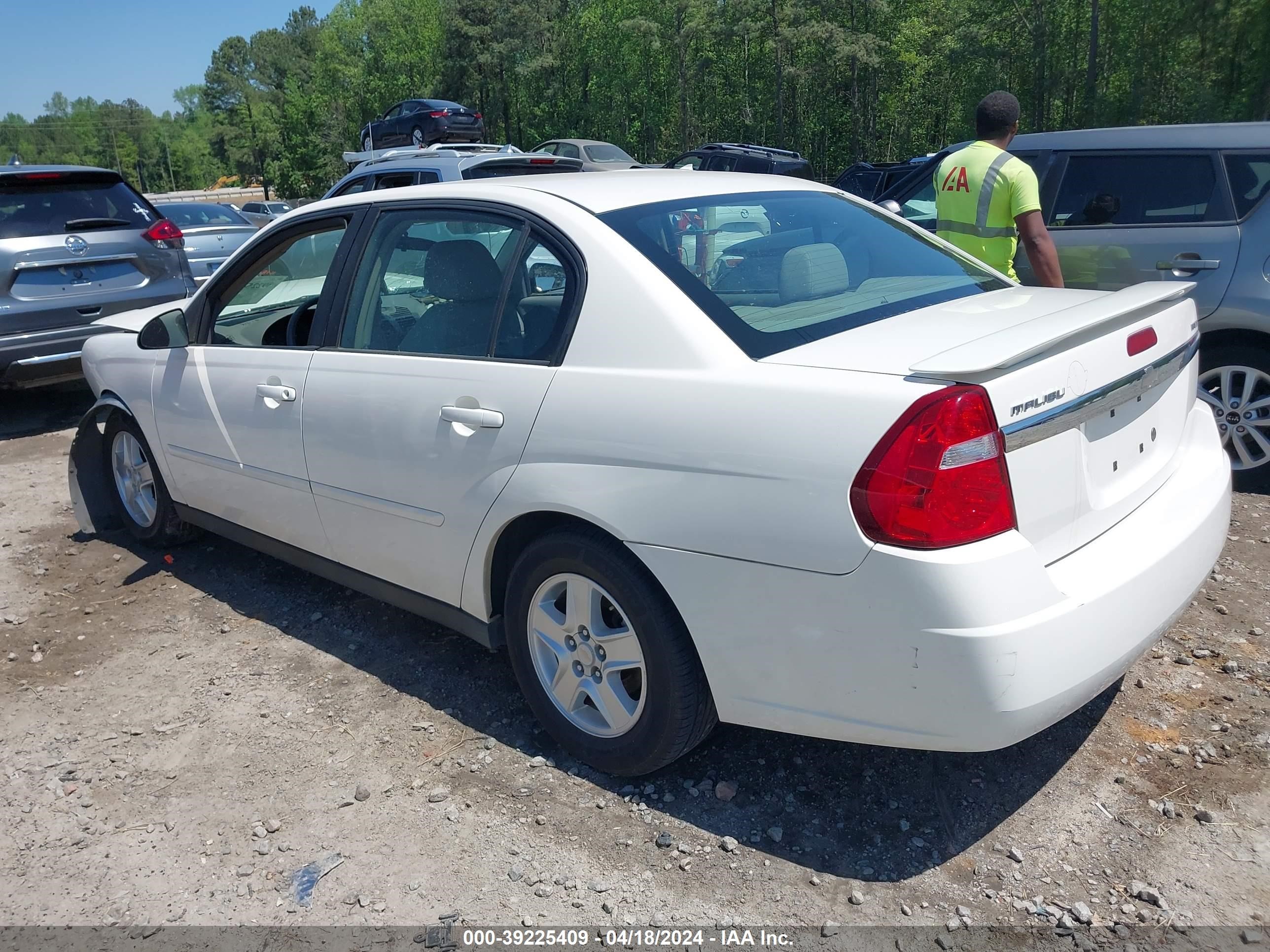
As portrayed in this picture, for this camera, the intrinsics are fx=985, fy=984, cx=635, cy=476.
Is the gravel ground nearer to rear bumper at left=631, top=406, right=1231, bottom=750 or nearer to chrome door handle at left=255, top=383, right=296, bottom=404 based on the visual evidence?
rear bumper at left=631, top=406, right=1231, bottom=750

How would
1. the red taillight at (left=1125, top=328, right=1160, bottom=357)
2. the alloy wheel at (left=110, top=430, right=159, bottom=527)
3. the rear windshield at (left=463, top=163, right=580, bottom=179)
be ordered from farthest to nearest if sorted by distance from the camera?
1. the rear windshield at (left=463, top=163, right=580, bottom=179)
2. the alloy wheel at (left=110, top=430, right=159, bottom=527)
3. the red taillight at (left=1125, top=328, right=1160, bottom=357)

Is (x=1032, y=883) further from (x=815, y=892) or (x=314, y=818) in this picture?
(x=314, y=818)

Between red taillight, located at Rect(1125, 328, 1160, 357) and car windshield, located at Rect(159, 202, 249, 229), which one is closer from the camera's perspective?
red taillight, located at Rect(1125, 328, 1160, 357)

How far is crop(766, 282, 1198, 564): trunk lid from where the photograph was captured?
2.24m

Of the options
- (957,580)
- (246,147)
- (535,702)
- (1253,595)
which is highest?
(246,147)

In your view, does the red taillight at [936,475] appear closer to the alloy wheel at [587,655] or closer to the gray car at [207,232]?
the alloy wheel at [587,655]

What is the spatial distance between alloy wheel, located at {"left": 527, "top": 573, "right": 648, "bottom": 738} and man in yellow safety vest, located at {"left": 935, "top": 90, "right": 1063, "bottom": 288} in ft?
9.51

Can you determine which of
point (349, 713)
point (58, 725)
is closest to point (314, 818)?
point (349, 713)

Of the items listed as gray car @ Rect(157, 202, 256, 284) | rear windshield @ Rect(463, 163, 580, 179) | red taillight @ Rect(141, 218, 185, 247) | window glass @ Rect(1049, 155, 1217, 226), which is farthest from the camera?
gray car @ Rect(157, 202, 256, 284)

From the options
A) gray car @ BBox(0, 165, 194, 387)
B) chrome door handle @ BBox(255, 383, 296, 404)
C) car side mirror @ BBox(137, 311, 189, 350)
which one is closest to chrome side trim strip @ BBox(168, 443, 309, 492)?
chrome door handle @ BBox(255, 383, 296, 404)

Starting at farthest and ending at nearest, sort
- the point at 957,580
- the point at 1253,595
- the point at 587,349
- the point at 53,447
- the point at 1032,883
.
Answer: the point at 53,447
the point at 1253,595
the point at 587,349
the point at 1032,883
the point at 957,580

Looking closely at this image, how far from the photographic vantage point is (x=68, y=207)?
7.72 metres

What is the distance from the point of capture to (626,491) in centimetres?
257

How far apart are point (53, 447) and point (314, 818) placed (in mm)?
5656
